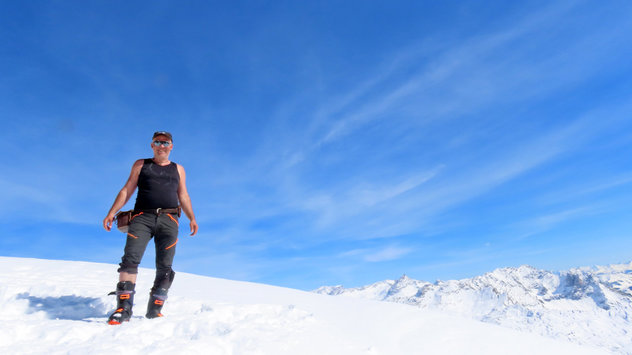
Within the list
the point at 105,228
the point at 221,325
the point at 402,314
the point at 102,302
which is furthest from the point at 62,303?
the point at 402,314

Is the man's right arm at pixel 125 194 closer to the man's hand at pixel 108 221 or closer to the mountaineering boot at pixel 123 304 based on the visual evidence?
the man's hand at pixel 108 221

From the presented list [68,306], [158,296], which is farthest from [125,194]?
[68,306]

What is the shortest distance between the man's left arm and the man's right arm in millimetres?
660

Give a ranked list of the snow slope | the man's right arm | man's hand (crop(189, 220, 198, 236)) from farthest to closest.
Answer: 1. man's hand (crop(189, 220, 198, 236))
2. the man's right arm
3. the snow slope

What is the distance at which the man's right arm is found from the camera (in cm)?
585

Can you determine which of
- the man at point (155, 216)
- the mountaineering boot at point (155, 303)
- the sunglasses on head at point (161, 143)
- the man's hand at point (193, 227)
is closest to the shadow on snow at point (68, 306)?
the mountaineering boot at point (155, 303)

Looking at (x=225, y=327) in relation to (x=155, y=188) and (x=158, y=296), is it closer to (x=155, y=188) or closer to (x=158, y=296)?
(x=158, y=296)

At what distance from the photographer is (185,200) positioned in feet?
21.1

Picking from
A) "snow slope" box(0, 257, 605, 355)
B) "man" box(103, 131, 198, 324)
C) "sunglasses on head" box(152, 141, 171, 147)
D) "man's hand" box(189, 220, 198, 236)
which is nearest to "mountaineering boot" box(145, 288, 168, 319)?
"man" box(103, 131, 198, 324)

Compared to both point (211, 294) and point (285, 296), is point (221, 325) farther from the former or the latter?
point (285, 296)

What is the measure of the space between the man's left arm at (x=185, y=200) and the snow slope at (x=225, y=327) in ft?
4.55

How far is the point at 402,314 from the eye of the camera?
268 inches

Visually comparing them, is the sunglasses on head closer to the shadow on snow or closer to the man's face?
the man's face

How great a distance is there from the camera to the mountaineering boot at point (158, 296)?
18.1 ft
